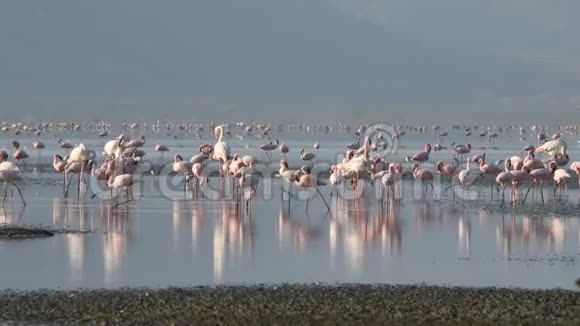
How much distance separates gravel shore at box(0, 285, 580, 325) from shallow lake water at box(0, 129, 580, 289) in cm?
67

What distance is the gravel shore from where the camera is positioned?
35.9 feet

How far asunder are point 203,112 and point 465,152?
2406 inches

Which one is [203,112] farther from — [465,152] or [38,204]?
[38,204]

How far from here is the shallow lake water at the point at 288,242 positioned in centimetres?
1337

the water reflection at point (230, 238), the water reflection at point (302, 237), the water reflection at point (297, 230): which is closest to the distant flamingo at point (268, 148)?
the water reflection at point (302, 237)

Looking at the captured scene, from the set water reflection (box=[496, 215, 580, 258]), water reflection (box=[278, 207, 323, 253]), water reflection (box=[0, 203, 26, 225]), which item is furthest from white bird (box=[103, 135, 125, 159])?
water reflection (box=[496, 215, 580, 258])

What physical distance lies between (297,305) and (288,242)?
4.75m

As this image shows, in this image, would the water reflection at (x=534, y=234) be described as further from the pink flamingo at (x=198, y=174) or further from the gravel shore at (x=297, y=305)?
the pink flamingo at (x=198, y=174)

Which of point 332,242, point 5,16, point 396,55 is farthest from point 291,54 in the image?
point 332,242

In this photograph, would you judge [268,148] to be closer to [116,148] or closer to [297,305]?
[116,148]

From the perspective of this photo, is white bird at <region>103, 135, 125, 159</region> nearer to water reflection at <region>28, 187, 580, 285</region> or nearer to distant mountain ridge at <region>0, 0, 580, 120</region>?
water reflection at <region>28, 187, 580, 285</region>

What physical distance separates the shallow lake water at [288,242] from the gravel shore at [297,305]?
2.19 ft

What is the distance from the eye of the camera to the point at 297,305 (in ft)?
37.8

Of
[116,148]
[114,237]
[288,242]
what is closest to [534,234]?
[288,242]
